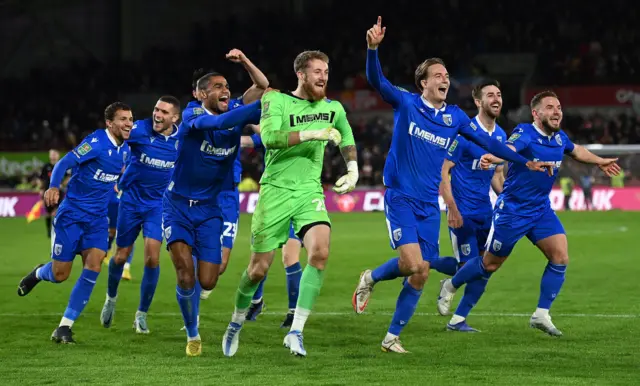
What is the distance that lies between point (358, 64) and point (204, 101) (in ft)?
101

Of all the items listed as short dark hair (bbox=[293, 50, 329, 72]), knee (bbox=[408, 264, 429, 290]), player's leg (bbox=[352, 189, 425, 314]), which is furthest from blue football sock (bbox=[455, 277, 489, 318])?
short dark hair (bbox=[293, 50, 329, 72])

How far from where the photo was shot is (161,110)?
9891 mm

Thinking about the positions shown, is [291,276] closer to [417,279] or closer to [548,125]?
[417,279]

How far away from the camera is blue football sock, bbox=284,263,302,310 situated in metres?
10.4

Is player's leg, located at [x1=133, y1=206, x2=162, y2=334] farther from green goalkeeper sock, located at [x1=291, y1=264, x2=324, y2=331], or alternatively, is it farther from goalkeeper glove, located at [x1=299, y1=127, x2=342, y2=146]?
goalkeeper glove, located at [x1=299, y1=127, x2=342, y2=146]

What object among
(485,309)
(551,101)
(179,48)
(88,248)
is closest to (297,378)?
(88,248)

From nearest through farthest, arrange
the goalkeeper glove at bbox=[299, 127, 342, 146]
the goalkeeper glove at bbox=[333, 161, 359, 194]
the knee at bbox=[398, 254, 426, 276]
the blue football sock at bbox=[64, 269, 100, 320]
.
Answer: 1. the goalkeeper glove at bbox=[299, 127, 342, 146]
2. the goalkeeper glove at bbox=[333, 161, 359, 194]
3. the knee at bbox=[398, 254, 426, 276]
4. the blue football sock at bbox=[64, 269, 100, 320]

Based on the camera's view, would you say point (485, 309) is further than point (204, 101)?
Yes

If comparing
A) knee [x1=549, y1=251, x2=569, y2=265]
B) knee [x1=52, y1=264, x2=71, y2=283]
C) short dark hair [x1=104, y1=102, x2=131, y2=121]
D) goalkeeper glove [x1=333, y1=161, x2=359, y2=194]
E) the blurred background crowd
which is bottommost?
knee [x1=52, y1=264, x2=71, y2=283]

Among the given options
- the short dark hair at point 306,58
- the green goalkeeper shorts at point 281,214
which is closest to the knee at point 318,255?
the green goalkeeper shorts at point 281,214

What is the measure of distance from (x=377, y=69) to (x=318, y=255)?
1577 millimetres

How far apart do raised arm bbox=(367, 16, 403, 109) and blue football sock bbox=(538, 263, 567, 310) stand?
2.16 meters

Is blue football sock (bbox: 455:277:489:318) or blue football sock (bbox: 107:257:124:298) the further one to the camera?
blue football sock (bbox: 107:257:124:298)

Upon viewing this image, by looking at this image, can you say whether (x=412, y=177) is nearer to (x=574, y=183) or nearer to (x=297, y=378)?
(x=297, y=378)
